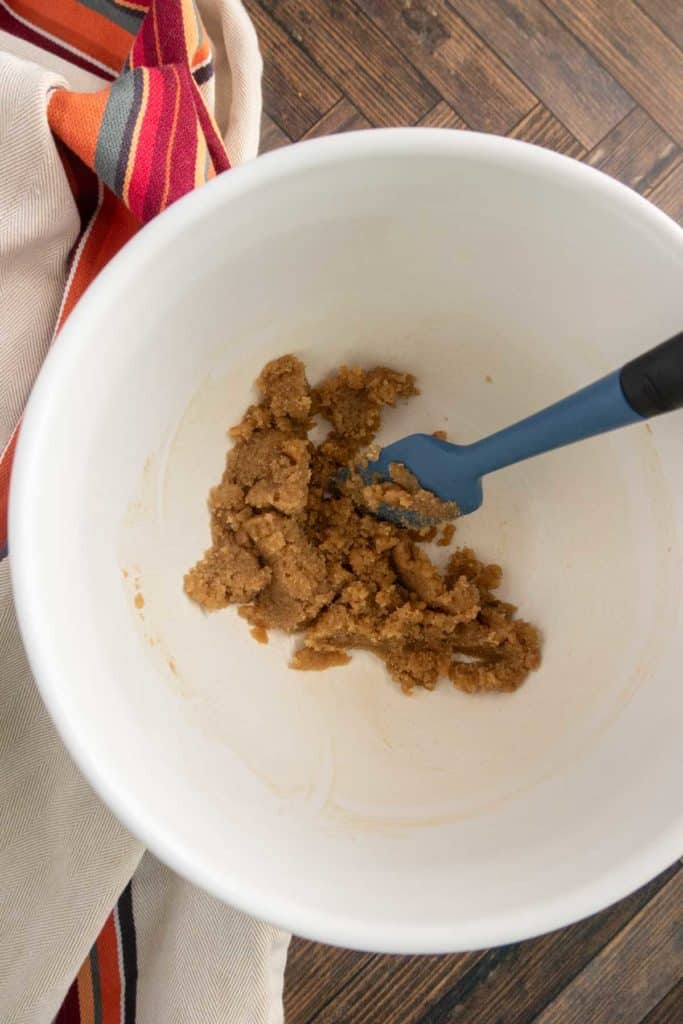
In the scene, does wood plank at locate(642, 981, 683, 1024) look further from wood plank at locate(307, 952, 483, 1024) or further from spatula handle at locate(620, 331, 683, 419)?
spatula handle at locate(620, 331, 683, 419)

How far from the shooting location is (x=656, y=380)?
43 cm

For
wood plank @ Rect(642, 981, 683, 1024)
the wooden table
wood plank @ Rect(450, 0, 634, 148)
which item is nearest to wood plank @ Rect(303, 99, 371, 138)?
the wooden table

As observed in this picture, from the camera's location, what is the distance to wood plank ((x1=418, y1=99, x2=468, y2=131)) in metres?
0.86

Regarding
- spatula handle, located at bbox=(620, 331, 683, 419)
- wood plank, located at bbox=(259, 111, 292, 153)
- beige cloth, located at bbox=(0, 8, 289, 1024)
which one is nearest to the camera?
spatula handle, located at bbox=(620, 331, 683, 419)

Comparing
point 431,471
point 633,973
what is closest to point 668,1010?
point 633,973

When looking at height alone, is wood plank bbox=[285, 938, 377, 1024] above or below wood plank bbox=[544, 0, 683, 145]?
below

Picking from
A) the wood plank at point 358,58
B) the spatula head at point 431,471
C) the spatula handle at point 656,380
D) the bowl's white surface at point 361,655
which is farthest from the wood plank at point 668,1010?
the wood plank at point 358,58

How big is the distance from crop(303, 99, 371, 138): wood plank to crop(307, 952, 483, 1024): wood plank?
88cm

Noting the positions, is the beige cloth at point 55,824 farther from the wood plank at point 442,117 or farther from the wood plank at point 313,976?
the wood plank at point 442,117

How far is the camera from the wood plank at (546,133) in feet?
2.86

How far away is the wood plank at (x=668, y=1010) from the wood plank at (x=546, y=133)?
0.92 meters

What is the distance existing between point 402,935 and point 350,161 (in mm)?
420

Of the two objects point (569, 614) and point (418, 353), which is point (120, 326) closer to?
point (418, 353)

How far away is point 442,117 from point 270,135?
18cm
